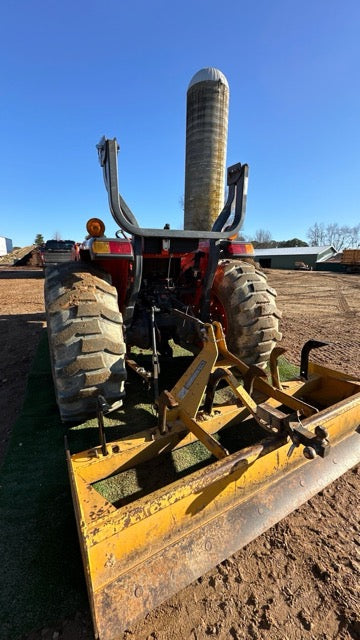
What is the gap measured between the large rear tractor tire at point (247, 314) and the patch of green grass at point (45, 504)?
84 centimetres

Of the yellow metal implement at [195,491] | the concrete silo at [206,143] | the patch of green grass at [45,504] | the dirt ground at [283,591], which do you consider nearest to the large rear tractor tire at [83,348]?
the yellow metal implement at [195,491]

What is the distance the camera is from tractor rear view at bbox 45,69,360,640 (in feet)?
4.60

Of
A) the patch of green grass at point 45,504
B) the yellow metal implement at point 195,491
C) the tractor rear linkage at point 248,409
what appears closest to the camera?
the yellow metal implement at point 195,491

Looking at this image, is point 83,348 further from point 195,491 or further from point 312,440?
point 312,440

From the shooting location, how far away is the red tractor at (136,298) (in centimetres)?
217

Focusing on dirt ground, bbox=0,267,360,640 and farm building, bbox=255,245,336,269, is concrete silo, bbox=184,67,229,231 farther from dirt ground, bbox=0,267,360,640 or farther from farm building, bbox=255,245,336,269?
farm building, bbox=255,245,336,269

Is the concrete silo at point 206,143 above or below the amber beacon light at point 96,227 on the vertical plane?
above

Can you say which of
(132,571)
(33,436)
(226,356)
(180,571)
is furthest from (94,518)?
(33,436)

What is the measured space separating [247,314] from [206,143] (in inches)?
279

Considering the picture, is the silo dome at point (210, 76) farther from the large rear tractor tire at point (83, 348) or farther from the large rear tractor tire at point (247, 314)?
the large rear tractor tire at point (83, 348)

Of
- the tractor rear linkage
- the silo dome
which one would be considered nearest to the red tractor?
the tractor rear linkage

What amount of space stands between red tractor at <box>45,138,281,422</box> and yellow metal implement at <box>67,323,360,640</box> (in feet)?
1.52

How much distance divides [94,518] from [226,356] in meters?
1.25

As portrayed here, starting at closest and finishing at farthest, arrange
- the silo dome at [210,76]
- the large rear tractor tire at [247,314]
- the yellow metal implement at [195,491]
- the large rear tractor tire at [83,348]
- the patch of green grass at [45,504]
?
1. the yellow metal implement at [195,491]
2. the patch of green grass at [45,504]
3. the large rear tractor tire at [83,348]
4. the large rear tractor tire at [247,314]
5. the silo dome at [210,76]
